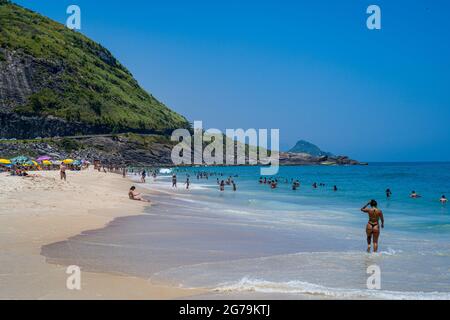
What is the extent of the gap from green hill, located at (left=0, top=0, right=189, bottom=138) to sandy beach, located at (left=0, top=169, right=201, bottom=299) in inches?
4839

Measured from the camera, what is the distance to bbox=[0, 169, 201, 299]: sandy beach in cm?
881

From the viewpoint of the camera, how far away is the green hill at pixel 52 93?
471ft

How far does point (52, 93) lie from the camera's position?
15662 cm

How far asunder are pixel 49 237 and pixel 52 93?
154219mm
